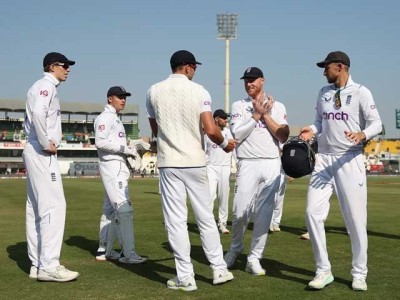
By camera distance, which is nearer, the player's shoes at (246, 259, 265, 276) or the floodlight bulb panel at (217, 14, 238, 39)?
the player's shoes at (246, 259, 265, 276)

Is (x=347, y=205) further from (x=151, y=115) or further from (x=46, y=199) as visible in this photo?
(x=46, y=199)

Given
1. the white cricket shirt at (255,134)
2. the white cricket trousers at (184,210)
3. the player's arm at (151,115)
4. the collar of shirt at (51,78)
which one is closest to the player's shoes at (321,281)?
the white cricket trousers at (184,210)

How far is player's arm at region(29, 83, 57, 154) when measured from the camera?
19.6ft

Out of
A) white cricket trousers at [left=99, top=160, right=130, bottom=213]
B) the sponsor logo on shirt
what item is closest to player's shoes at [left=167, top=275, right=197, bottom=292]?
white cricket trousers at [left=99, top=160, right=130, bottom=213]

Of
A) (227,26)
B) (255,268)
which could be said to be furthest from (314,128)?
(227,26)


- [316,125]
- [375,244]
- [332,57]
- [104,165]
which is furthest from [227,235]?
[332,57]

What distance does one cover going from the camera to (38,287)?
589 cm

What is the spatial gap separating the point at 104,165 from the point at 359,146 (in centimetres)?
362

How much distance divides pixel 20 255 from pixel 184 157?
12.3ft

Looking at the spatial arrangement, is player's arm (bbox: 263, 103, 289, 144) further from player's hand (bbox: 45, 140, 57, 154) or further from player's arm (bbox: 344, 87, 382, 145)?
player's hand (bbox: 45, 140, 57, 154)

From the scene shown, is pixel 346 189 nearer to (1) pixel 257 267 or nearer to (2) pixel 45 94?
(1) pixel 257 267

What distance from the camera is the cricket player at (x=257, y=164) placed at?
Result: 648 centimetres

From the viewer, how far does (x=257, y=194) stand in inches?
262

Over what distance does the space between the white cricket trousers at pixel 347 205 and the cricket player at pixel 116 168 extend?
8.88ft
